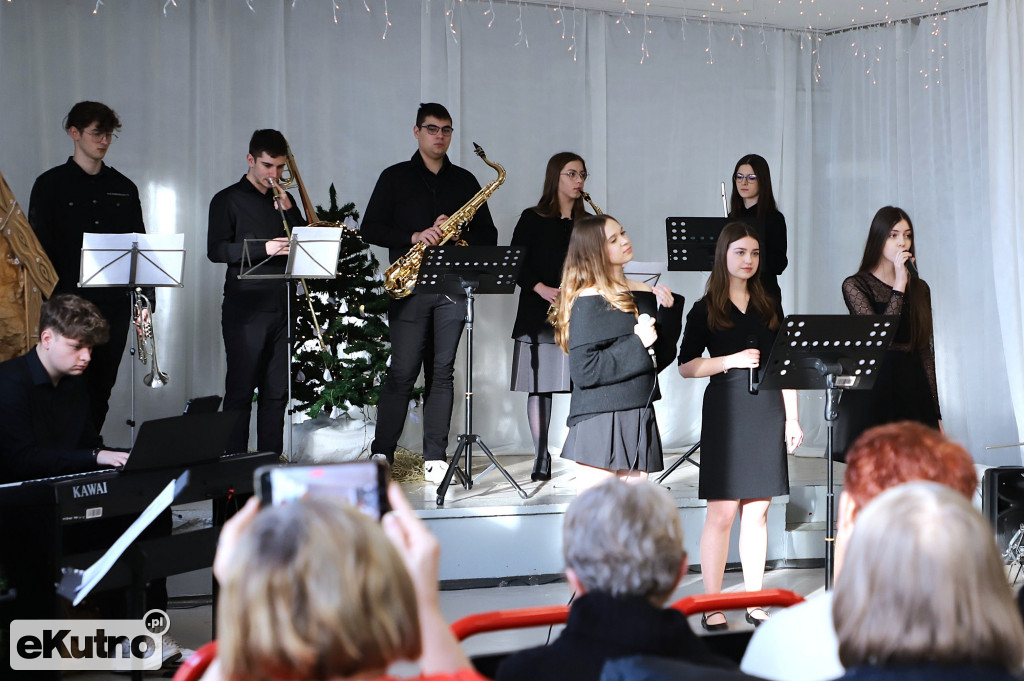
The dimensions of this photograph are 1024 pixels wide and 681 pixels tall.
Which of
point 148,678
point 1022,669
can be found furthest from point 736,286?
point 1022,669

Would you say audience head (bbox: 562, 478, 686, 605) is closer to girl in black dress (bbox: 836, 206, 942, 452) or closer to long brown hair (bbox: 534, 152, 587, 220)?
girl in black dress (bbox: 836, 206, 942, 452)

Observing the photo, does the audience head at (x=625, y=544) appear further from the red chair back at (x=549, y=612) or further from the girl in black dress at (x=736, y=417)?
the girl in black dress at (x=736, y=417)

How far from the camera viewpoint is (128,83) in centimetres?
583

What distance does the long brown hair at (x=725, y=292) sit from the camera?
153 inches

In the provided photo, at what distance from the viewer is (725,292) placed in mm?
3910

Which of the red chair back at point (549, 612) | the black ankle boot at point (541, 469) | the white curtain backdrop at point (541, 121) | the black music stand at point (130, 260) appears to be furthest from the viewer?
the white curtain backdrop at point (541, 121)

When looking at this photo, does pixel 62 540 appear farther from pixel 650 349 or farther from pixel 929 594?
pixel 929 594

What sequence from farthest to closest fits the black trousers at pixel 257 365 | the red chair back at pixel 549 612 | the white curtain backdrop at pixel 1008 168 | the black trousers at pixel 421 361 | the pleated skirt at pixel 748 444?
the white curtain backdrop at pixel 1008 168 → the black trousers at pixel 421 361 → the black trousers at pixel 257 365 → the pleated skirt at pixel 748 444 → the red chair back at pixel 549 612

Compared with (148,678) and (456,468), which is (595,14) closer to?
(456,468)

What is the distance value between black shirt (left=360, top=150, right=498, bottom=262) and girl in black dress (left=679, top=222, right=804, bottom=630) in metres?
1.66

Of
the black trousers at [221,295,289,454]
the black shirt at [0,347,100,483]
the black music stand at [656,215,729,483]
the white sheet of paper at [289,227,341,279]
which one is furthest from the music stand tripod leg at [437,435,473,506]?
the black shirt at [0,347,100,483]

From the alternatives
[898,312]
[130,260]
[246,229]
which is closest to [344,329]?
[246,229]

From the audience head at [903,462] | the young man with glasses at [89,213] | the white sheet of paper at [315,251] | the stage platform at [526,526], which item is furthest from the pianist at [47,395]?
the audience head at [903,462]

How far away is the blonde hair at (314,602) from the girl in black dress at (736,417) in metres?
2.78
